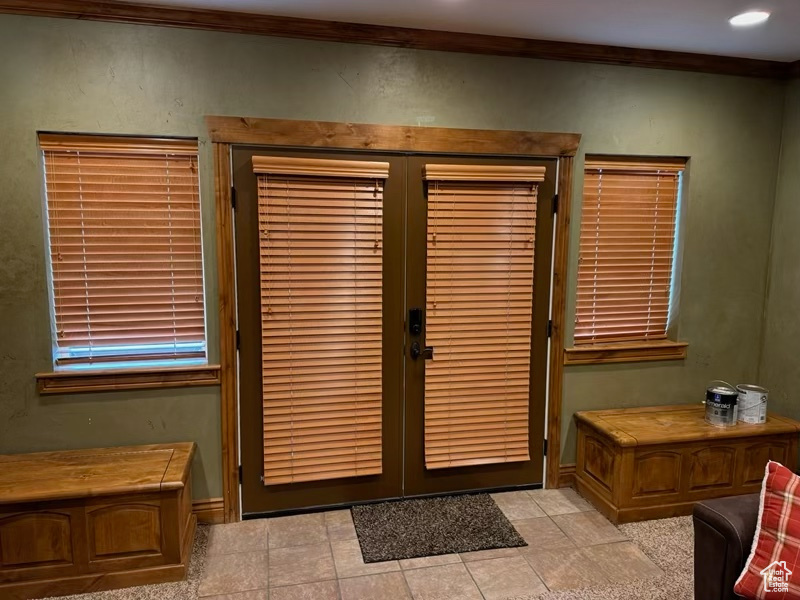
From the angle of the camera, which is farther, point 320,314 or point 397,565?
point 320,314

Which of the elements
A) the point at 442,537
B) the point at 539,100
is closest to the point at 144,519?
the point at 442,537

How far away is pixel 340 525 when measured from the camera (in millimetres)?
3006

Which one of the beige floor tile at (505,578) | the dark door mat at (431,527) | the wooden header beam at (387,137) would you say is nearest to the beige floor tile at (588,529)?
the dark door mat at (431,527)

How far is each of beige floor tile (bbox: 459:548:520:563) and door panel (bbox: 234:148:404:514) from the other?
2.36 feet

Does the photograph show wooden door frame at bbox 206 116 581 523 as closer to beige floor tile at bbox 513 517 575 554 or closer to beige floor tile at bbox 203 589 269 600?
beige floor tile at bbox 203 589 269 600

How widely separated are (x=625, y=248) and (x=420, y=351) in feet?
4.90

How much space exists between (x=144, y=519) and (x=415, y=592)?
129 cm

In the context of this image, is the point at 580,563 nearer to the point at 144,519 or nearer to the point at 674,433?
the point at 674,433

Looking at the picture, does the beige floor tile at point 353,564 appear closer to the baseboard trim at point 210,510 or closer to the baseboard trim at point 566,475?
the baseboard trim at point 210,510

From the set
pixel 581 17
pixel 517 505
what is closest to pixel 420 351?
pixel 517 505

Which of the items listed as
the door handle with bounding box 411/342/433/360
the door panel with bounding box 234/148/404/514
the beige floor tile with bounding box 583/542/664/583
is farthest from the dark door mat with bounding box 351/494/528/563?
the door handle with bounding box 411/342/433/360

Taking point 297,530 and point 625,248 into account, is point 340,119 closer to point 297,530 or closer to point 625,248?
point 625,248

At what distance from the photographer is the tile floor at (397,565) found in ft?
8.08

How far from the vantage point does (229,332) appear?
294 centimetres
